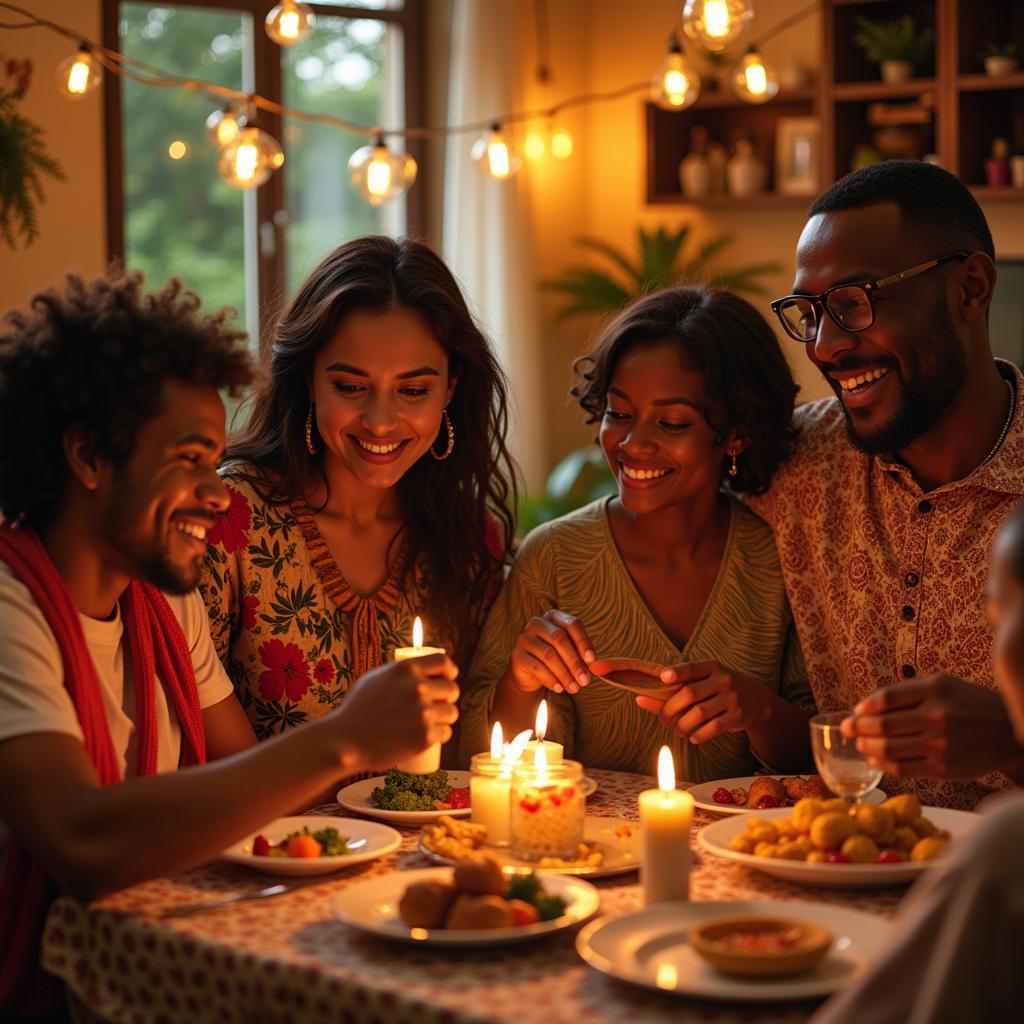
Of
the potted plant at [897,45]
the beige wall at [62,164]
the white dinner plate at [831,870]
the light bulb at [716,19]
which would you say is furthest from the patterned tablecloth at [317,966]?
Result: the potted plant at [897,45]

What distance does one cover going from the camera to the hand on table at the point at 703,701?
2.26 metres

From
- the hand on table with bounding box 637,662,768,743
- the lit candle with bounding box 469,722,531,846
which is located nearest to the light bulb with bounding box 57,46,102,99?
the hand on table with bounding box 637,662,768,743

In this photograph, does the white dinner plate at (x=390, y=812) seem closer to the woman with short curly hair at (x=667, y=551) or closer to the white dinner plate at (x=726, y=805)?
the white dinner plate at (x=726, y=805)

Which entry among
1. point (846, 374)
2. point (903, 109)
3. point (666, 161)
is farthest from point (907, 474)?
point (666, 161)

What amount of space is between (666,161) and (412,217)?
1284 millimetres

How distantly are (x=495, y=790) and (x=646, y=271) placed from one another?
5.33 meters

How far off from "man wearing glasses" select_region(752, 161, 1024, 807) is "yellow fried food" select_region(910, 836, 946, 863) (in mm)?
603

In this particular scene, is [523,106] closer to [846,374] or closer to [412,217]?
[412,217]

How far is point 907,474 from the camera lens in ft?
8.55

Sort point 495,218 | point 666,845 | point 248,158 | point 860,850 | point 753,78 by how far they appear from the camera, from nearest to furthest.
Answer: point 666,845 → point 860,850 → point 248,158 → point 753,78 → point 495,218

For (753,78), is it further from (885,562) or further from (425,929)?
(425,929)

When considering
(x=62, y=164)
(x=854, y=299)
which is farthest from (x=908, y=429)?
(x=62, y=164)

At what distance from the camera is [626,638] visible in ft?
8.93

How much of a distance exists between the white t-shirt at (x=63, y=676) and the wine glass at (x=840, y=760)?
90 cm
